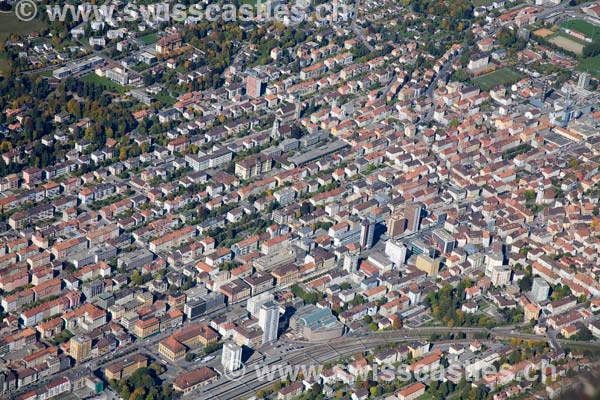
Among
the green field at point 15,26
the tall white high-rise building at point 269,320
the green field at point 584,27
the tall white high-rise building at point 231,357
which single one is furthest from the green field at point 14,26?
the green field at point 584,27

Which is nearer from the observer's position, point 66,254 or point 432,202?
point 66,254

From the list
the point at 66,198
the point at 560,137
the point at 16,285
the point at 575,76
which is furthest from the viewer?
the point at 575,76

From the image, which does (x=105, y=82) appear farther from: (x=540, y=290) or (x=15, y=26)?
(x=540, y=290)

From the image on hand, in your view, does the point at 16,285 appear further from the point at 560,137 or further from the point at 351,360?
the point at 560,137

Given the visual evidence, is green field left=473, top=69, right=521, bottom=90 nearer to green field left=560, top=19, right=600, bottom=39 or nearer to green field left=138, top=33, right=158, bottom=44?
green field left=560, top=19, right=600, bottom=39

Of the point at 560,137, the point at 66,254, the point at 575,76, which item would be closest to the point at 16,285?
the point at 66,254

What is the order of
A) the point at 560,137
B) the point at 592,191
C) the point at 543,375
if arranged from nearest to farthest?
the point at 543,375 → the point at 592,191 → the point at 560,137
